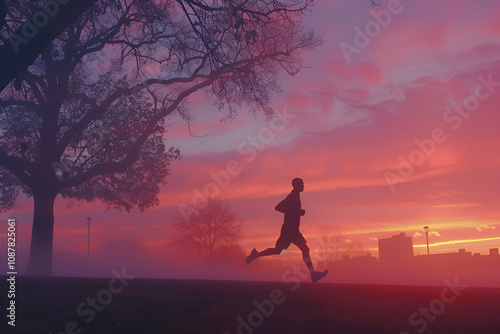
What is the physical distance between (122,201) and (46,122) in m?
6.73

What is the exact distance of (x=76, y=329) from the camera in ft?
25.0

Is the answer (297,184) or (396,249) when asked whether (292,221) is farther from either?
(396,249)

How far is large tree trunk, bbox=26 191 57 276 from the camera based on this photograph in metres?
Result: 27.1

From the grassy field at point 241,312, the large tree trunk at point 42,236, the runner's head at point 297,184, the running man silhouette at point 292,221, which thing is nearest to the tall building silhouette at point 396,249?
the large tree trunk at point 42,236

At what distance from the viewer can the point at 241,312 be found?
9.14 m

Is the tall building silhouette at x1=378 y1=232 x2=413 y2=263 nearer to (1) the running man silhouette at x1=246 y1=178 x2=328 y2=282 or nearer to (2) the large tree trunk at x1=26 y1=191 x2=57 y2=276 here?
(2) the large tree trunk at x1=26 y1=191 x2=57 y2=276

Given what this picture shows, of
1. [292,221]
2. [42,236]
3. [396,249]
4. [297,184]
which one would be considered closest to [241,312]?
[292,221]

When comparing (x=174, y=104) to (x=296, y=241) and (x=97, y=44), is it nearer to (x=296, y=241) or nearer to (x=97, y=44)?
(x=97, y=44)

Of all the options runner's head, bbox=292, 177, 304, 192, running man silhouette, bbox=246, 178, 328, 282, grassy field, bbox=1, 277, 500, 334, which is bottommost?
grassy field, bbox=1, 277, 500, 334

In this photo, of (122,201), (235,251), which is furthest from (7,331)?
(235,251)

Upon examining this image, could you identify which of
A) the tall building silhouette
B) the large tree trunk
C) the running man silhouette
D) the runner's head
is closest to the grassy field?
the running man silhouette

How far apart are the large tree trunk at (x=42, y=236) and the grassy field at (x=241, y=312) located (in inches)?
594

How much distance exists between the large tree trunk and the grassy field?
15098 millimetres

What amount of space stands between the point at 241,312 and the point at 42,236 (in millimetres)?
21141
